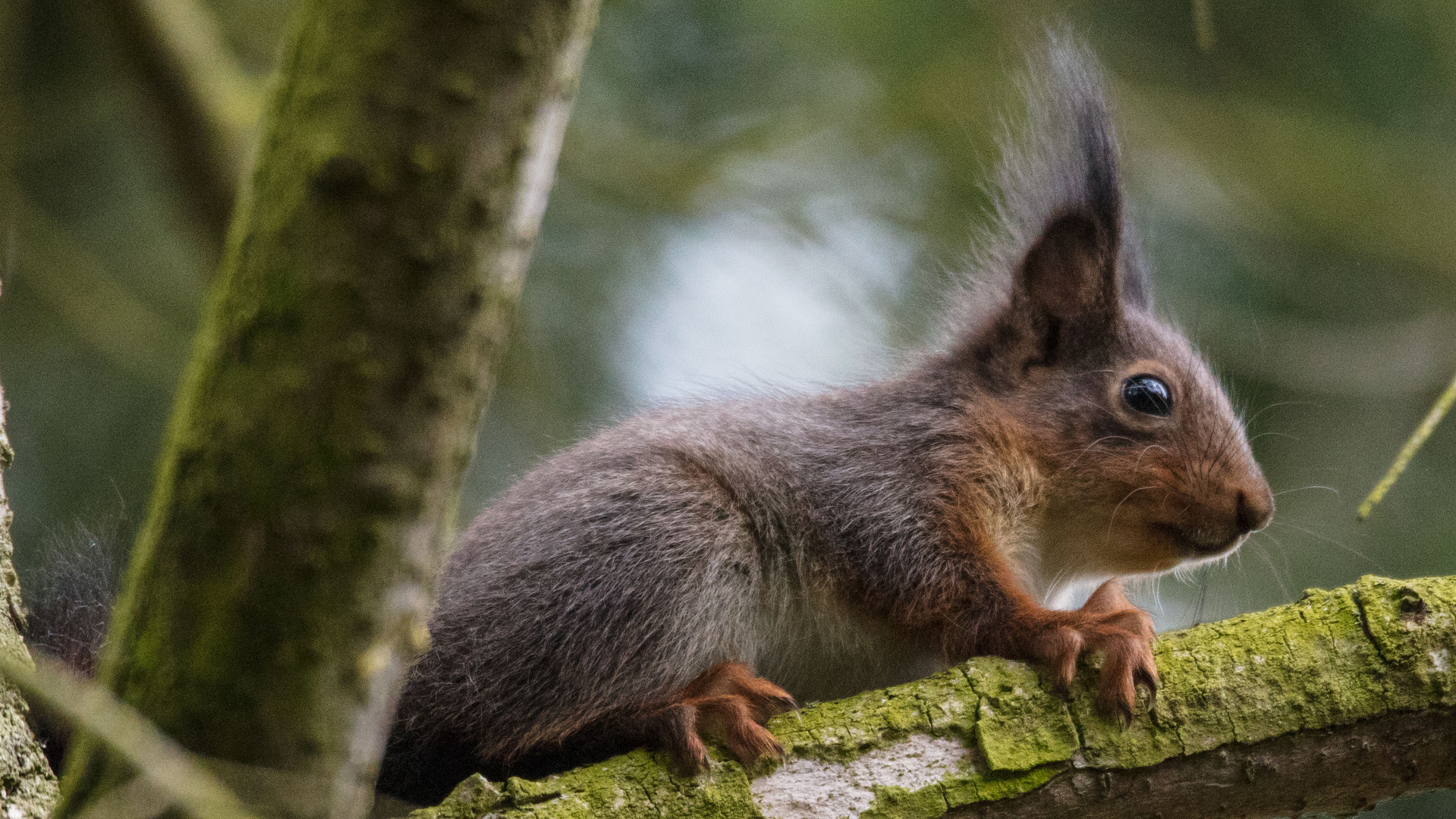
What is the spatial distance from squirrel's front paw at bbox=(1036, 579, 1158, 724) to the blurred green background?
186cm

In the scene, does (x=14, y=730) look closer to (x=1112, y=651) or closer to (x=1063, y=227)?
(x=1112, y=651)

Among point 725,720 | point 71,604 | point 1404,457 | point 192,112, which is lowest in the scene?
point 725,720

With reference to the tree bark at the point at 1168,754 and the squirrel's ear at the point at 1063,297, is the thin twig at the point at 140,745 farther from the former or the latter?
the squirrel's ear at the point at 1063,297

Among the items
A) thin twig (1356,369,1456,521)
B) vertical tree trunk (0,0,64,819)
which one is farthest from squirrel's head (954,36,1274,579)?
vertical tree trunk (0,0,64,819)

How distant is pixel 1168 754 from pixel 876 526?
1.13 meters

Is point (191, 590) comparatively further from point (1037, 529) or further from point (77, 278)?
point (77, 278)

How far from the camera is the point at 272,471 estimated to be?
1.46 metres

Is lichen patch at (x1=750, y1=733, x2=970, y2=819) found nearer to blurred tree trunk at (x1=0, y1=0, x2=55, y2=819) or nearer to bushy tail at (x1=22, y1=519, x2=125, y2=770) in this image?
blurred tree trunk at (x1=0, y1=0, x2=55, y2=819)

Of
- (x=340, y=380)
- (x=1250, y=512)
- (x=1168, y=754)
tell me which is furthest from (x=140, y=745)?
(x=1250, y=512)

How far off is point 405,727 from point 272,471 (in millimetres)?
1892

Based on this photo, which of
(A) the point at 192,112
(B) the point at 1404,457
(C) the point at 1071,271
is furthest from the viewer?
(A) the point at 192,112

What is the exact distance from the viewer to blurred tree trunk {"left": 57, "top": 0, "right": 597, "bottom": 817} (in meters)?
1.38

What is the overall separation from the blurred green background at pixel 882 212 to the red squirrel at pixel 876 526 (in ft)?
2.31

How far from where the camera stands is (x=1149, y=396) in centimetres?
398
